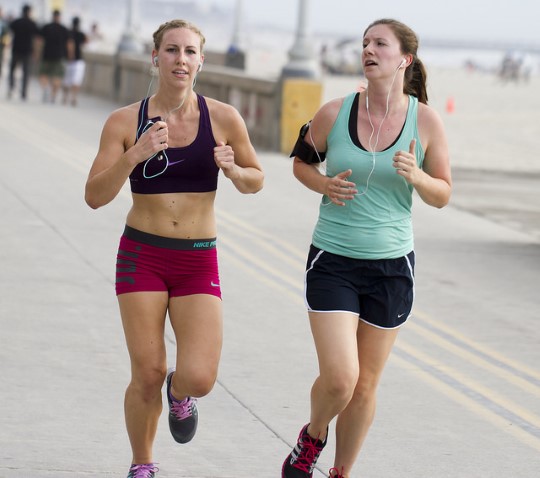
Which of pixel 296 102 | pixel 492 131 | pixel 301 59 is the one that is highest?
pixel 301 59

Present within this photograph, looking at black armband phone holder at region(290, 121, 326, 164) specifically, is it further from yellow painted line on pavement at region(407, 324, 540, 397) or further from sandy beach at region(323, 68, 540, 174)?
sandy beach at region(323, 68, 540, 174)

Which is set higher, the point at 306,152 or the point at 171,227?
the point at 306,152

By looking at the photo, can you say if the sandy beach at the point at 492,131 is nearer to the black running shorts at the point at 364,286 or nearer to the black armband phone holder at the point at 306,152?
the black armband phone holder at the point at 306,152

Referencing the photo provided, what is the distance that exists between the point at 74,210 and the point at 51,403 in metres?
7.36

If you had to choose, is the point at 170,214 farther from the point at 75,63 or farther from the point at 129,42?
the point at 129,42

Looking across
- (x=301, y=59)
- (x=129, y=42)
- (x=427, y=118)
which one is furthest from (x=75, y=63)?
(x=427, y=118)

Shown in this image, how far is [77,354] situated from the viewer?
26.1 ft

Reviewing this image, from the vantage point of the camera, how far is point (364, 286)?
17.8 feet

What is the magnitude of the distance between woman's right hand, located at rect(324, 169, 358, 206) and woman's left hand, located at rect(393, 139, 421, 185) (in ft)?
0.67

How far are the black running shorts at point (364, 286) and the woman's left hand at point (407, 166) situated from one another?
0.42 meters

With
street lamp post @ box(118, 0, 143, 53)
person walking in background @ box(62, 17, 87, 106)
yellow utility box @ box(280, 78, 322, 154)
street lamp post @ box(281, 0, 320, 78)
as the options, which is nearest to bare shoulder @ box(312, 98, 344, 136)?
yellow utility box @ box(280, 78, 322, 154)

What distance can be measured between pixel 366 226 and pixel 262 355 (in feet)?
9.64

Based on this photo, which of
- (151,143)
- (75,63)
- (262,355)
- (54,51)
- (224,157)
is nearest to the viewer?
(151,143)

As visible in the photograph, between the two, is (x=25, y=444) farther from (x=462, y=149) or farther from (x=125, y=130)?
(x=462, y=149)
